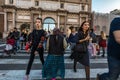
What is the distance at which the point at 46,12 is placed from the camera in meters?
61.6

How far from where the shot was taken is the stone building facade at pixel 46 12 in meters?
59.2

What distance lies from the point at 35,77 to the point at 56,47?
1.36 m

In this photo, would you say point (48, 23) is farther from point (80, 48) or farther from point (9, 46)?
point (80, 48)

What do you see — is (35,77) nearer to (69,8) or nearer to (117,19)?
(117,19)

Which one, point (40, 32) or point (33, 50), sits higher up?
point (40, 32)

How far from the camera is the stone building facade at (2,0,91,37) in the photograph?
59.2 m

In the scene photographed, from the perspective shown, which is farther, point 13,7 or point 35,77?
point 13,7

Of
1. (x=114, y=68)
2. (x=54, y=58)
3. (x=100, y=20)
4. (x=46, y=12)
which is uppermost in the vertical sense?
(x=46, y=12)

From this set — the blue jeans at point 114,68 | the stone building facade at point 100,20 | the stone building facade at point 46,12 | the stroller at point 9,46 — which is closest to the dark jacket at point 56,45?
the blue jeans at point 114,68

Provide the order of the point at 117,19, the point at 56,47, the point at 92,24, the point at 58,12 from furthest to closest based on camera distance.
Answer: the point at 92,24 < the point at 58,12 < the point at 56,47 < the point at 117,19

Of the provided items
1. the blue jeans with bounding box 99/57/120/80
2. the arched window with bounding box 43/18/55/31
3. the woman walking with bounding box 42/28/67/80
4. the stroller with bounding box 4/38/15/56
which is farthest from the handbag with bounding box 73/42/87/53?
the arched window with bounding box 43/18/55/31

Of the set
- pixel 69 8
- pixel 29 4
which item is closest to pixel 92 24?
pixel 69 8

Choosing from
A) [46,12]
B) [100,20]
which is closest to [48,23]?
[46,12]

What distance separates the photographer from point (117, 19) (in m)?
4.69
